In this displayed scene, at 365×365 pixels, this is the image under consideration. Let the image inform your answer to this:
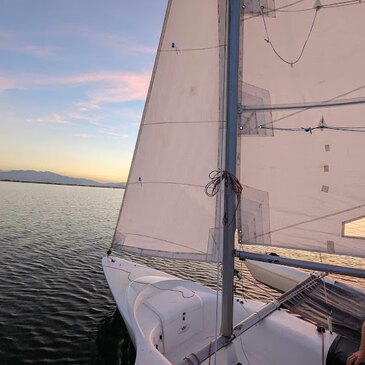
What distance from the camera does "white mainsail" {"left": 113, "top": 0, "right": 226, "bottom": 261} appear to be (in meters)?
5.83

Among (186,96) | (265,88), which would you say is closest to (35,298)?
(186,96)

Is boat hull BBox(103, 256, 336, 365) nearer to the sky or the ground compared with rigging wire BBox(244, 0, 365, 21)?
nearer to the ground

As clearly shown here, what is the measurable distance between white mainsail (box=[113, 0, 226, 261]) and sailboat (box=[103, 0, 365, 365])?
0.02 meters

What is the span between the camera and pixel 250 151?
217 inches

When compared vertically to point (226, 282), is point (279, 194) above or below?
above

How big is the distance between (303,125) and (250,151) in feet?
3.34

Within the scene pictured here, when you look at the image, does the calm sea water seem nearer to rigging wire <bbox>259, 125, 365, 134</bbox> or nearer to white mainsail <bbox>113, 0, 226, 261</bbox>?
white mainsail <bbox>113, 0, 226, 261</bbox>

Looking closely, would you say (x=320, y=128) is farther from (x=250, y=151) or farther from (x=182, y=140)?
(x=182, y=140)

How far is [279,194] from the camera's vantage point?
5.41 metres

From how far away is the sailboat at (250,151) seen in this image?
4.93m

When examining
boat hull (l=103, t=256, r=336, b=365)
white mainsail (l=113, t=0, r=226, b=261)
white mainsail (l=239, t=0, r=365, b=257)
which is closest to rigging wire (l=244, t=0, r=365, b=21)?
Result: white mainsail (l=239, t=0, r=365, b=257)

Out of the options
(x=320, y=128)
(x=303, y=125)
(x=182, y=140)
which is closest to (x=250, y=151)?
(x=303, y=125)

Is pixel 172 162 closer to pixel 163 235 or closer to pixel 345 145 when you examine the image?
pixel 163 235

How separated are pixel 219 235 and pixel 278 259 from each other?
1370mm
